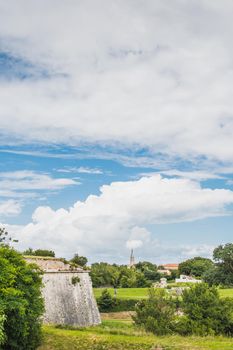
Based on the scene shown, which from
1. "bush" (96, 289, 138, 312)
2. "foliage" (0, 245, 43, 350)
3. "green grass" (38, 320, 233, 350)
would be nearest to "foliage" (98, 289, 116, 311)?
"bush" (96, 289, 138, 312)

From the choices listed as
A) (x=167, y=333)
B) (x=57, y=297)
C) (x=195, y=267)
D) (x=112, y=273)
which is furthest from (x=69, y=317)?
(x=195, y=267)

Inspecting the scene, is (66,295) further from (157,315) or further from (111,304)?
(111,304)

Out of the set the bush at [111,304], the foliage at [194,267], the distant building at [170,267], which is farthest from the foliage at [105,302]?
the distant building at [170,267]

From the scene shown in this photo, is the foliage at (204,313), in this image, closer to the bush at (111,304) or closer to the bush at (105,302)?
the bush at (111,304)

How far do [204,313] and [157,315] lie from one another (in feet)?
10.1

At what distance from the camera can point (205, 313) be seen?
3014 cm

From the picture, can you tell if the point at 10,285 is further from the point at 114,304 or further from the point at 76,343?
the point at 114,304

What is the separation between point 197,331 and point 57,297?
11.0 m

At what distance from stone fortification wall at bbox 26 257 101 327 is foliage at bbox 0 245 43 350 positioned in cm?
880

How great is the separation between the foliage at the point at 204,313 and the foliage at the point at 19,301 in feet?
33.3

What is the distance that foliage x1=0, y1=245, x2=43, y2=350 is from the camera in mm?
20734

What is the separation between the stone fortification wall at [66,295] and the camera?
3412cm

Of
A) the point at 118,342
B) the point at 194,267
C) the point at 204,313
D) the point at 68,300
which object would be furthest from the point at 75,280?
the point at 194,267

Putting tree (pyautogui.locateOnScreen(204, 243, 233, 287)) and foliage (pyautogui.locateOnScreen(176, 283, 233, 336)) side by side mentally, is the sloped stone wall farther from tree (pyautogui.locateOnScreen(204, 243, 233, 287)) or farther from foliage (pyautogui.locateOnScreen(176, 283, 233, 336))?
tree (pyautogui.locateOnScreen(204, 243, 233, 287))
